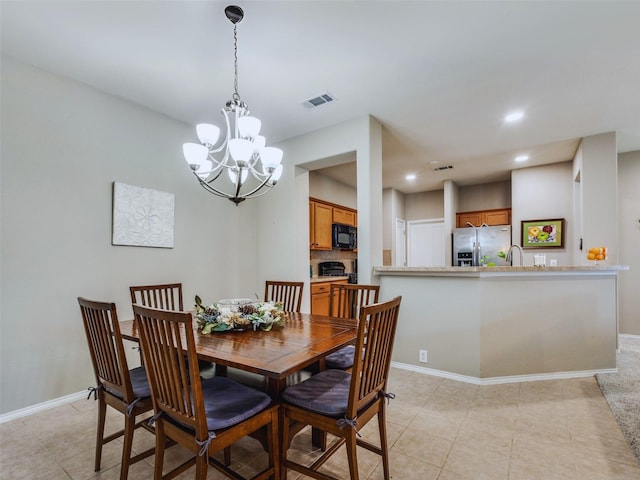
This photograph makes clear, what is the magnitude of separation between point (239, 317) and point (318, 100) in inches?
88.8

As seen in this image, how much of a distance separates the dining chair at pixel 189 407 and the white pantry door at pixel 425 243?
6.23 metres

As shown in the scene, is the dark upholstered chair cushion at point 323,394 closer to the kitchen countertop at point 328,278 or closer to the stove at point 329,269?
the kitchen countertop at point 328,278

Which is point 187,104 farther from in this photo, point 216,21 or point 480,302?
point 480,302

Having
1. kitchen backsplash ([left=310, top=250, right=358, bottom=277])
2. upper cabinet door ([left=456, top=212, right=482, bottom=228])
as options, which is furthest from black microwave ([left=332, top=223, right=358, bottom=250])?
upper cabinet door ([left=456, top=212, right=482, bottom=228])

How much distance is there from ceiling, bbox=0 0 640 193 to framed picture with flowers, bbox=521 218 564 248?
1651 mm

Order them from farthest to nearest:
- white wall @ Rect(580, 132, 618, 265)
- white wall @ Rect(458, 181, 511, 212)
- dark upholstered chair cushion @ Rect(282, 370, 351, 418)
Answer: white wall @ Rect(458, 181, 511, 212) < white wall @ Rect(580, 132, 618, 265) < dark upholstered chair cushion @ Rect(282, 370, 351, 418)

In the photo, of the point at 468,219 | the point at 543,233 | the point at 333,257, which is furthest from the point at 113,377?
the point at 468,219

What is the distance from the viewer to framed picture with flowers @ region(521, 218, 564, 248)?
5.04 metres

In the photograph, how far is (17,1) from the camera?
6.43ft

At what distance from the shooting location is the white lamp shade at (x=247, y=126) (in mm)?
2193

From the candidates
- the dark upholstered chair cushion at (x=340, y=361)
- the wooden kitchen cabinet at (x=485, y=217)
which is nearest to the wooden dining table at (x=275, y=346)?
the dark upholstered chair cushion at (x=340, y=361)

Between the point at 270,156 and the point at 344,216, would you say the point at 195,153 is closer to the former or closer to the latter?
the point at 270,156

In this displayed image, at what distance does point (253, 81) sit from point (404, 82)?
1.35 meters

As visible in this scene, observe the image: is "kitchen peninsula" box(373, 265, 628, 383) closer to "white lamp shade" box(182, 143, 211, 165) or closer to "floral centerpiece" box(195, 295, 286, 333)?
"floral centerpiece" box(195, 295, 286, 333)
